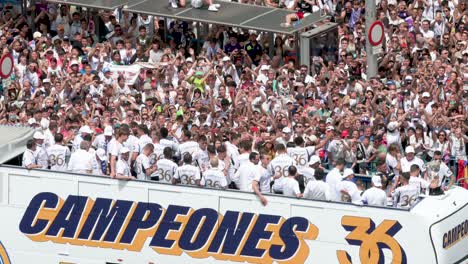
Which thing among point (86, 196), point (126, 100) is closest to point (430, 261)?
point (86, 196)

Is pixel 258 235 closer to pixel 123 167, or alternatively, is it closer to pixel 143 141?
pixel 123 167

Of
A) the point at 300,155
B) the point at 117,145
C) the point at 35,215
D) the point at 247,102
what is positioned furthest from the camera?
the point at 247,102

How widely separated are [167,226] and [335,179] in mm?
2689

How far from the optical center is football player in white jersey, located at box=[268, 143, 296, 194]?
86.7ft

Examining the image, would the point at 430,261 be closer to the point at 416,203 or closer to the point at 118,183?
the point at 416,203

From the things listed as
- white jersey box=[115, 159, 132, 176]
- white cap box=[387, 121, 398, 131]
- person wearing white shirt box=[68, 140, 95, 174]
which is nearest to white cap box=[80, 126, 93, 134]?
person wearing white shirt box=[68, 140, 95, 174]

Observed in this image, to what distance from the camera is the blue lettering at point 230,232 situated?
1017 inches

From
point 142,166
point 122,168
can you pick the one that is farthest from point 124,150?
point 122,168

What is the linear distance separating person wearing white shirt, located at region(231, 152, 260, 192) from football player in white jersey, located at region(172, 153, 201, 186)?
0.64 metres

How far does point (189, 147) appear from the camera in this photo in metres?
28.7

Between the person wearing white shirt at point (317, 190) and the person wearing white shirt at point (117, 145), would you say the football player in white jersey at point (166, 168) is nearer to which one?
the person wearing white shirt at point (117, 145)

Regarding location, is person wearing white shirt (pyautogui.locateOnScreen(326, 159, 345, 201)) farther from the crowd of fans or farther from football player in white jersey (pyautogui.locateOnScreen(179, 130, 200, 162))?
football player in white jersey (pyautogui.locateOnScreen(179, 130, 200, 162))

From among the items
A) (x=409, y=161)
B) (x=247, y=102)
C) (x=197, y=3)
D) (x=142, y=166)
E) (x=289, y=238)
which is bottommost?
(x=289, y=238)

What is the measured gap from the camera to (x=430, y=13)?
1494 inches
